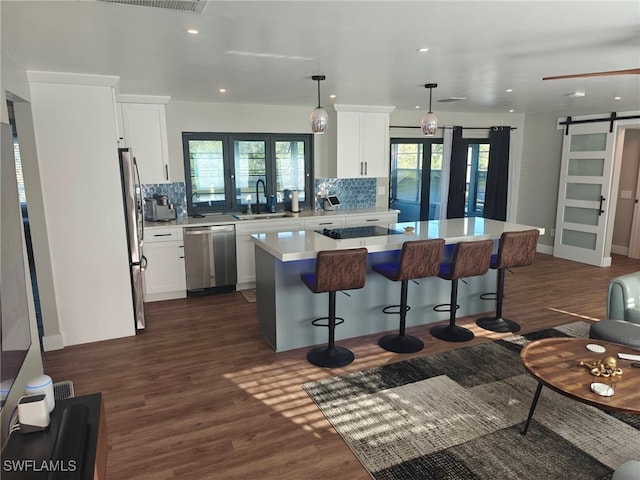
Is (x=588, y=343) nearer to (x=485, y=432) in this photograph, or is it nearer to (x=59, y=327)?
(x=485, y=432)

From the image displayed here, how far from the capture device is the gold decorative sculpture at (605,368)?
Answer: 2553 millimetres

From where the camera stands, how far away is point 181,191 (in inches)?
233

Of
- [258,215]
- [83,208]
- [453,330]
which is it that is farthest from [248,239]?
[453,330]

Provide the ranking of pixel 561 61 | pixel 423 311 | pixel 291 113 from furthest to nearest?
pixel 291 113, pixel 423 311, pixel 561 61

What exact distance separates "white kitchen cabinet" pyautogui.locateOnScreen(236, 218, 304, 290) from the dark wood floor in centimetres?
44

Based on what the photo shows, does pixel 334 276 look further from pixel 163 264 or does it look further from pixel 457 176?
pixel 457 176

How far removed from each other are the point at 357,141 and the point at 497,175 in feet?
10.2

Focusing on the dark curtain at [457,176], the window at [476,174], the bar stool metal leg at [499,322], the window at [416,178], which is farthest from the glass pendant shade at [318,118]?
the window at [476,174]

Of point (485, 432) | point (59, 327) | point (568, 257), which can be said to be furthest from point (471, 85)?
point (59, 327)

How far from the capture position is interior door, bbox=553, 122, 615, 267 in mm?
6848

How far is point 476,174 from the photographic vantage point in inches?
312

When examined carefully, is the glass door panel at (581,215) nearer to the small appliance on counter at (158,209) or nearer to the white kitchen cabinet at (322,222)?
the white kitchen cabinet at (322,222)

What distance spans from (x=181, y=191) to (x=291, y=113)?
2003 mm

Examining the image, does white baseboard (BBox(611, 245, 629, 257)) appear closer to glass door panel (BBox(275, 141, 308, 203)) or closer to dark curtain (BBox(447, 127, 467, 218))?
dark curtain (BBox(447, 127, 467, 218))
